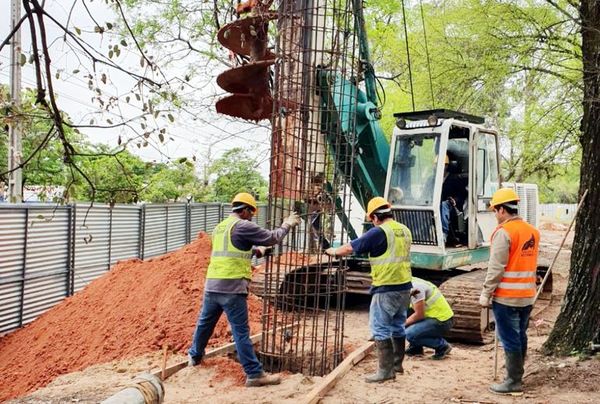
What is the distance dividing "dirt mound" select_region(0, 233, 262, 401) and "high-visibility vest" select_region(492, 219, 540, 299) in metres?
3.45

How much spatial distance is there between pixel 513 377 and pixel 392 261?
1.45 metres

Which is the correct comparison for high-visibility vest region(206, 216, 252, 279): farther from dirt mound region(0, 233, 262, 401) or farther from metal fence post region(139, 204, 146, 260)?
metal fence post region(139, 204, 146, 260)

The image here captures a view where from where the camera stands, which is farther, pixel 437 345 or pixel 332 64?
pixel 437 345

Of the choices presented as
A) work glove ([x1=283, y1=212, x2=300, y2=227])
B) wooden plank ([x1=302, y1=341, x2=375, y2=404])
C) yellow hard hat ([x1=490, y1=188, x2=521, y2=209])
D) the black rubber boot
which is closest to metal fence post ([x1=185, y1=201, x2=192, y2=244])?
wooden plank ([x1=302, y1=341, x2=375, y2=404])

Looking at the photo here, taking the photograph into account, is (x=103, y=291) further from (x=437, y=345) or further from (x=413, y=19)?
(x=413, y=19)

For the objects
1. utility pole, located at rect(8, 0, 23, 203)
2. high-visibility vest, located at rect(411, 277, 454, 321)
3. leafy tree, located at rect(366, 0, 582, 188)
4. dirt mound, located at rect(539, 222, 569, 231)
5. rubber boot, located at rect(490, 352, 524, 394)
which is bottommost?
rubber boot, located at rect(490, 352, 524, 394)

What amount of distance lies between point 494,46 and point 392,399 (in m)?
9.63

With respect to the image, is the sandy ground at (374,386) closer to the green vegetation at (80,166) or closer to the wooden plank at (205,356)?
the wooden plank at (205,356)

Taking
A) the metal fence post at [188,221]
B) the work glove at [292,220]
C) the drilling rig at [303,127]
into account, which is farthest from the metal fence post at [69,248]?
the work glove at [292,220]

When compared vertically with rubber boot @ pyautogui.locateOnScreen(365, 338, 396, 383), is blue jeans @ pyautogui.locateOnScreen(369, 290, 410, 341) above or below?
above

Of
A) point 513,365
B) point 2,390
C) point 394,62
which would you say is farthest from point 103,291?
point 394,62

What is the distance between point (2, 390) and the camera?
7.65 m

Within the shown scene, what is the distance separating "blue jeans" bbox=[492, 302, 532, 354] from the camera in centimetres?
536

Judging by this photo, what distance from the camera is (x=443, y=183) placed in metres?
9.59
